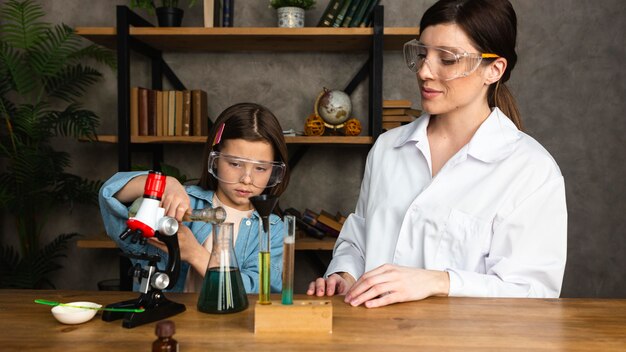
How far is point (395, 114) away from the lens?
3.44 metres

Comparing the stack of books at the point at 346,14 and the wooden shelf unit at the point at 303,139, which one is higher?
the stack of books at the point at 346,14

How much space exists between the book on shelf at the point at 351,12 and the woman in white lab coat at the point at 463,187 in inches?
65.1

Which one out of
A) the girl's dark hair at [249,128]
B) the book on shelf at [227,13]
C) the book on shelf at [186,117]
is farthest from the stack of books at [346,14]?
the girl's dark hair at [249,128]

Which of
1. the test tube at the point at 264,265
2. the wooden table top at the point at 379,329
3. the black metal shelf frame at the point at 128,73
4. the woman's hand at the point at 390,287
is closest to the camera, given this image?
the wooden table top at the point at 379,329

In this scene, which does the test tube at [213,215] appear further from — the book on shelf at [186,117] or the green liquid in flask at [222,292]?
the book on shelf at [186,117]

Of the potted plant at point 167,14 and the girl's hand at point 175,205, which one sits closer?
the girl's hand at point 175,205

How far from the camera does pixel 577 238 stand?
389 centimetres

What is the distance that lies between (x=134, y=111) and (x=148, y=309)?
7.95 ft

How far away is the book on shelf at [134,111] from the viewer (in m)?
3.42

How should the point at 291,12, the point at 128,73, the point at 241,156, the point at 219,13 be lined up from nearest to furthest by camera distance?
the point at 241,156 < the point at 128,73 < the point at 291,12 < the point at 219,13

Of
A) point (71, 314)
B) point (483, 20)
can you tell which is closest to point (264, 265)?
point (71, 314)

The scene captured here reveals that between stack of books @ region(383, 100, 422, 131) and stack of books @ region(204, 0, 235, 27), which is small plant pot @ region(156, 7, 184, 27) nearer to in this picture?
stack of books @ region(204, 0, 235, 27)

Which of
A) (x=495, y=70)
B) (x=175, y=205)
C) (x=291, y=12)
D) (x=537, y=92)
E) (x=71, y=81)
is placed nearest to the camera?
(x=175, y=205)

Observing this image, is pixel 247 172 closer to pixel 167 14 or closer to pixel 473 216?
pixel 473 216
